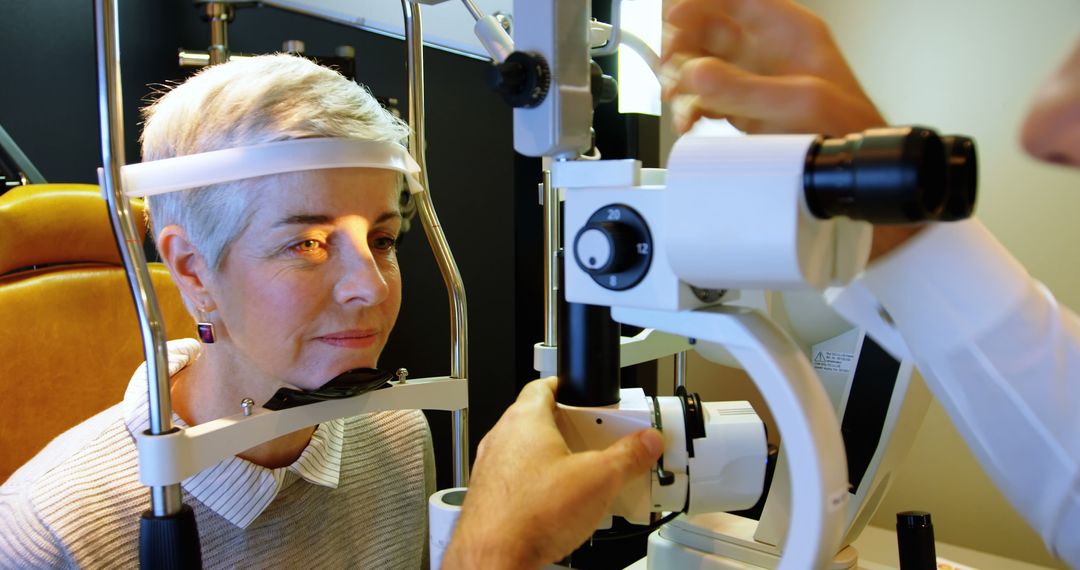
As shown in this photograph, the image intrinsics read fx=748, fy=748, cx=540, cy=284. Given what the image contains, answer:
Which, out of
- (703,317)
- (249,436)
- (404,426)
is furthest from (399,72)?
(703,317)

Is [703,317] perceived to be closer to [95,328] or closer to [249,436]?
[249,436]

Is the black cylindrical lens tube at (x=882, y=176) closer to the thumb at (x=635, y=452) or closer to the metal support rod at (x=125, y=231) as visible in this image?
the thumb at (x=635, y=452)

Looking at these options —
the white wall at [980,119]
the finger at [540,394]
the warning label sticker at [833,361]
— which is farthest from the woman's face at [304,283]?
the white wall at [980,119]

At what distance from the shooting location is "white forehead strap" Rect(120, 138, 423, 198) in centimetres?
92

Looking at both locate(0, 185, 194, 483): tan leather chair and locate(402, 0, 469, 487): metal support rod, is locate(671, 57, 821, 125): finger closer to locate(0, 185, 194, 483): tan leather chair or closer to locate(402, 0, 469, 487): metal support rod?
locate(402, 0, 469, 487): metal support rod

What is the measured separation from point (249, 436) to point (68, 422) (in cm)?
67

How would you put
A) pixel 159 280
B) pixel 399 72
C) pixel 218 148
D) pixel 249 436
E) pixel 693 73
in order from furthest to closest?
1. pixel 399 72
2. pixel 159 280
3. pixel 218 148
4. pixel 249 436
5. pixel 693 73

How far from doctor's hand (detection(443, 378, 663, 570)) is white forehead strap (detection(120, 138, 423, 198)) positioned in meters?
0.52

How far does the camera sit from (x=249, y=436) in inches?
30.8

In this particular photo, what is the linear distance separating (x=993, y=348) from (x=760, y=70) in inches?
12.8

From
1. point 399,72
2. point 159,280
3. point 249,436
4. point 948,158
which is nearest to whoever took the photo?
point 948,158

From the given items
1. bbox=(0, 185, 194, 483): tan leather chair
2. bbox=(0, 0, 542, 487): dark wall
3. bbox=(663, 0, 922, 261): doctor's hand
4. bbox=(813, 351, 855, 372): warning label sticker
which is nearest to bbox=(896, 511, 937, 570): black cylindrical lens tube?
bbox=(813, 351, 855, 372): warning label sticker

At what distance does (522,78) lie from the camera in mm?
586

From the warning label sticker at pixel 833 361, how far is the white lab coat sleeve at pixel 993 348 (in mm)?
340
